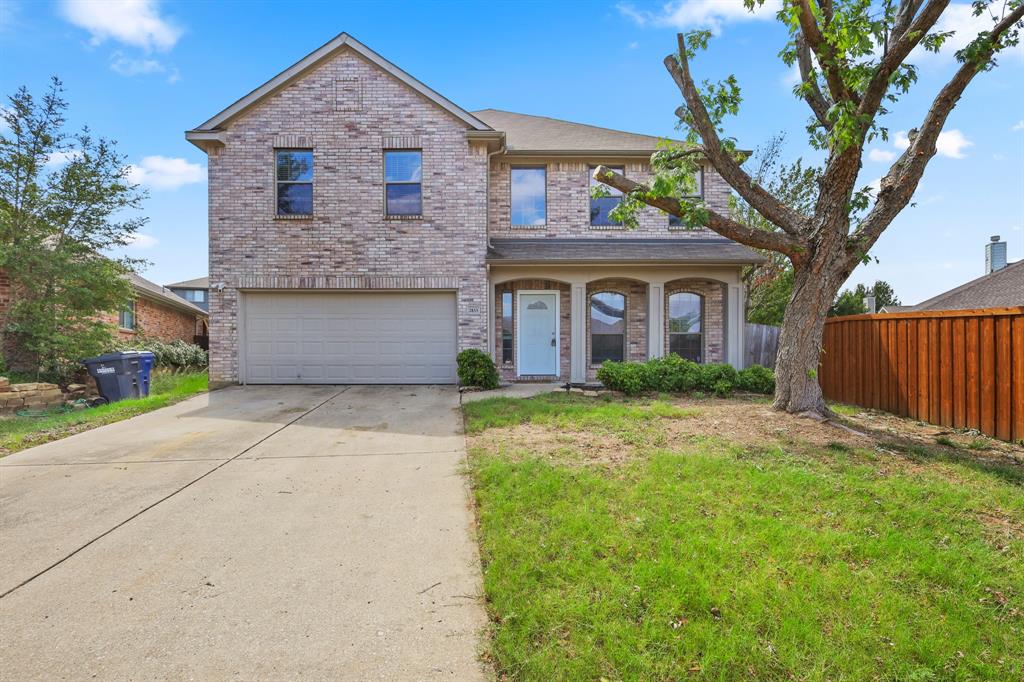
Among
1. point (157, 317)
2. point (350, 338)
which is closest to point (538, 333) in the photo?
point (350, 338)

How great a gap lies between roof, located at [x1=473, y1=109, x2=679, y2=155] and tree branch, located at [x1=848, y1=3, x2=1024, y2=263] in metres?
6.17

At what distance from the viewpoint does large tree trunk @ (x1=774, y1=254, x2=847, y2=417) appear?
659 cm

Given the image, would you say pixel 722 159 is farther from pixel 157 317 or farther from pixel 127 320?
pixel 157 317

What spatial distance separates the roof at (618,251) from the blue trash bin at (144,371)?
7.89 metres

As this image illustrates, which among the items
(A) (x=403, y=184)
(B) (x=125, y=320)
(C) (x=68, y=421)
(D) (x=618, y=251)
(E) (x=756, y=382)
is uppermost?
(A) (x=403, y=184)

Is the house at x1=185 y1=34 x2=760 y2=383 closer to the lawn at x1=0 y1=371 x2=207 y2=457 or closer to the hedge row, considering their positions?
the lawn at x1=0 y1=371 x2=207 y2=457

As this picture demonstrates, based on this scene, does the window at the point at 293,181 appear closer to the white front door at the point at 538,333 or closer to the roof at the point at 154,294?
the white front door at the point at 538,333

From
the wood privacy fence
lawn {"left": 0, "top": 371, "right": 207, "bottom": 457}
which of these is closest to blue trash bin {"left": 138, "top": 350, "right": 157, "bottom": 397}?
lawn {"left": 0, "top": 371, "right": 207, "bottom": 457}

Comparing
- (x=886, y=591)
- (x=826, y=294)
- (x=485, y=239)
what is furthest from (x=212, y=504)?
(x=485, y=239)

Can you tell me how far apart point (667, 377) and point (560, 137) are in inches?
292

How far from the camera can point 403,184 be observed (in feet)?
37.1

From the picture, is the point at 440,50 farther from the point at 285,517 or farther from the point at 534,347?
the point at 285,517

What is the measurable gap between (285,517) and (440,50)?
37.9 feet

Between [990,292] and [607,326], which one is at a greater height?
[990,292]
